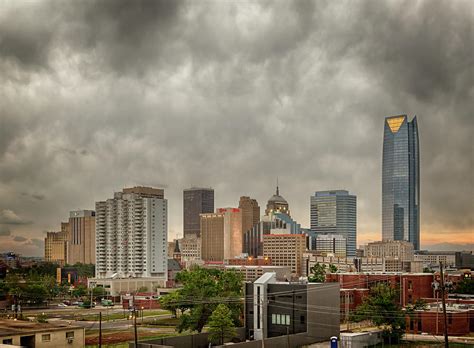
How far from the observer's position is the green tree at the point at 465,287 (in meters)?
81.4

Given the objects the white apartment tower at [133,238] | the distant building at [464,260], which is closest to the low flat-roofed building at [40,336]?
the white apartment tower at [133,238]

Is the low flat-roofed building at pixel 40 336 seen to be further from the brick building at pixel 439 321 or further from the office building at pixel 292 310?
the brick building at pixel 439 321

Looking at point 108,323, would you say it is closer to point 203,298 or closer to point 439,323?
point 203,298

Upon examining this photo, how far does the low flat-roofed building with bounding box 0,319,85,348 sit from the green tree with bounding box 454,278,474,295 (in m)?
59.1

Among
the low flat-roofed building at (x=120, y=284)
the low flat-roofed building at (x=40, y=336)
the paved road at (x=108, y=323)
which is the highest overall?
the low flat-roofed building at (x=40, y=336)

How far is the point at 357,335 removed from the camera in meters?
45.6

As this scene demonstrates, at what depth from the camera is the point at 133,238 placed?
482 feet

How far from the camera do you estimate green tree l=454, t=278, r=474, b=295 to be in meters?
81.4

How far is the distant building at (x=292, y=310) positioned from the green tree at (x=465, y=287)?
3806 cm

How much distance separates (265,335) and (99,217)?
114392 millimetres

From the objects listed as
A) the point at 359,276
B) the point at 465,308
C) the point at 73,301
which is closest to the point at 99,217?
the point at 73,301

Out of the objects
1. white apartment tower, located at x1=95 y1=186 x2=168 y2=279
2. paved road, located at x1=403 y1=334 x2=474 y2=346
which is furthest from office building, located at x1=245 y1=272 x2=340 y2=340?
white apartment tower, located at x1=95 y1=186 x2=168 y2=279

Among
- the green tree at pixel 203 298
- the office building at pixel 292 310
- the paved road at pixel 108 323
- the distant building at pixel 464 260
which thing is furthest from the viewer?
the distant building at pixel 464 260

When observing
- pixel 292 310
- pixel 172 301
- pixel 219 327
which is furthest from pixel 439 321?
pixel 172 301
